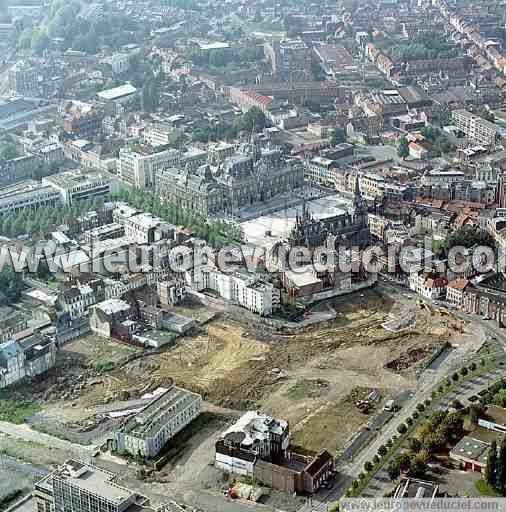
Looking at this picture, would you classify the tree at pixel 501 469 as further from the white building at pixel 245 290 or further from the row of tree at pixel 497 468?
the white building at pixel 245 290

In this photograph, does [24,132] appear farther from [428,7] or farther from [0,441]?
[428,7]

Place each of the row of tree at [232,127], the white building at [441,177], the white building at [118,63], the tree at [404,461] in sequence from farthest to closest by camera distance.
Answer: the white building at [118,63] → the row of tree at [232,127] → the white building at [441,177] → the tree at [404,461]

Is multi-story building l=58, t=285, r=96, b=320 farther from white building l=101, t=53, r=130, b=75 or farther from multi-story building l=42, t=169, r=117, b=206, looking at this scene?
white building l=101, t=53, r=130, b=75

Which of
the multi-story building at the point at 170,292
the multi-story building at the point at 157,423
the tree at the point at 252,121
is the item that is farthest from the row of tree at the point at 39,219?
the multi-story building at the point at 157,423

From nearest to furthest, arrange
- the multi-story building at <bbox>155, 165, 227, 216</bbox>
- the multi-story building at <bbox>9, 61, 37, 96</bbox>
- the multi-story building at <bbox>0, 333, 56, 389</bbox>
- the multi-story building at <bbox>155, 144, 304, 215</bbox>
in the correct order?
the multi-story building at <bbox>0, 333, 56, 389</bbox> → the multi-story building at <bbox>155, 165, 227, 216</bbox> → the multi-story building at <bbox>155, 144, 304, 215</bbox> → the multi-story building at <bbox>9, 61, 37, 96</bbox>

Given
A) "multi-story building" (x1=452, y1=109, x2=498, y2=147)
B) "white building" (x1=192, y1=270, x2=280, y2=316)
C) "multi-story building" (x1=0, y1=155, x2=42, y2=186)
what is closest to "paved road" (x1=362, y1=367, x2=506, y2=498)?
"white building" (x1=192, y1=270, x2=280, y2=316)

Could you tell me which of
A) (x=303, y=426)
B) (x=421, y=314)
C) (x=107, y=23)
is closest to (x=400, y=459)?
(x=303, y=426)
